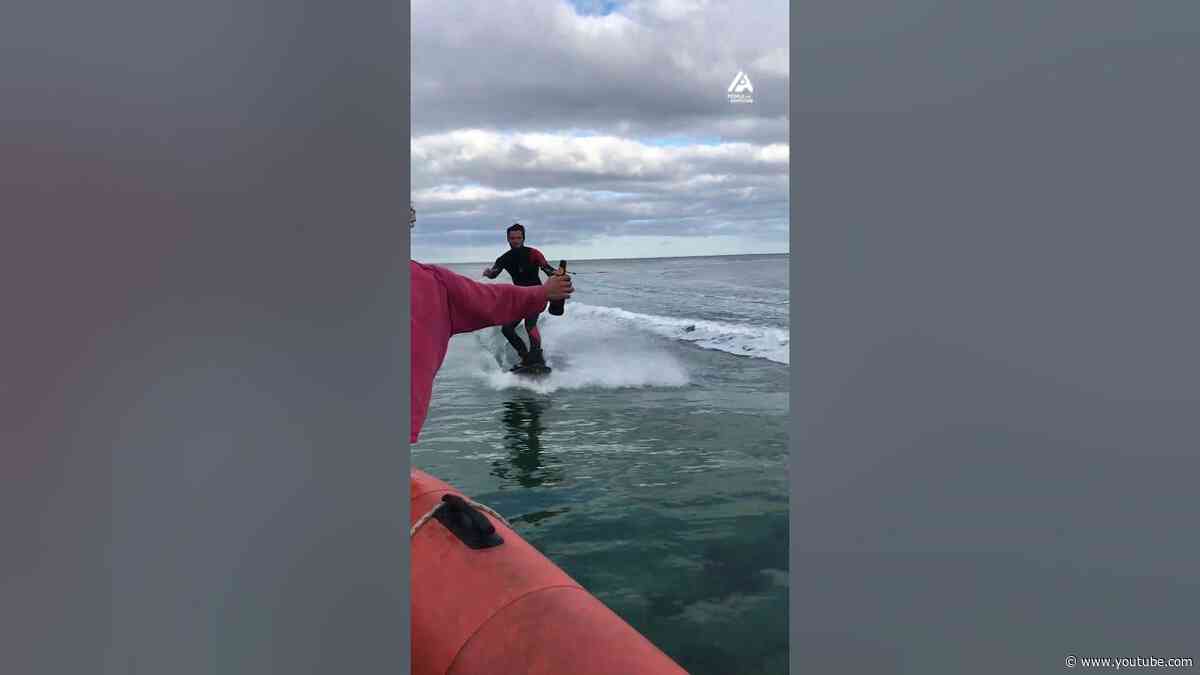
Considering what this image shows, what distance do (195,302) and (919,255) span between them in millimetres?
648

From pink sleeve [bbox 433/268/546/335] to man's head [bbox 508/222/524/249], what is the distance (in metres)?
5.45

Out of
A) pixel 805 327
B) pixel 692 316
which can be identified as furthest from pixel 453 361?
pixel 805 327

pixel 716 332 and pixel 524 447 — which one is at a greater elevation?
pixel 716 332

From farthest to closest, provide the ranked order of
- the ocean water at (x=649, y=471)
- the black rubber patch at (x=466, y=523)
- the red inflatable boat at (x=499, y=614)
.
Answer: the ocean water at (x=649, y=471) < the black rubber patch at (x=466, y=523) < the red inflatable boat at (x=499, y=614)

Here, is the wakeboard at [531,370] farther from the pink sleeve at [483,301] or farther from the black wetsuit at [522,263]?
the pink sleeve at [483,301]

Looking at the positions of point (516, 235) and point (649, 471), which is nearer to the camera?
point (649, 471)

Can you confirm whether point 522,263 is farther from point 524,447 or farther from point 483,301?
point 483,301

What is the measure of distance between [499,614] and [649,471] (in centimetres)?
401

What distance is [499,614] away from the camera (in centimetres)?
214


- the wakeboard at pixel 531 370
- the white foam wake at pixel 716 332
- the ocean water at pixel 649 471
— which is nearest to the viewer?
the ocean water at pixel 649 471

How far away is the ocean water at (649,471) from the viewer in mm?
3576


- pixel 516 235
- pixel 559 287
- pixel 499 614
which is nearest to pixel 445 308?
pixel 559 287

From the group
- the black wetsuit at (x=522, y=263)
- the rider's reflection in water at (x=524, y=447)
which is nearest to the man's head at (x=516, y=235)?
the black wetsuit at (x=522, y=263)

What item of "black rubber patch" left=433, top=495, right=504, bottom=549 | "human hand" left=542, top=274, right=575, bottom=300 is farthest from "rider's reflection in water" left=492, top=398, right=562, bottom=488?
"human hand" left=542, top=274, right=575, bottom=300
